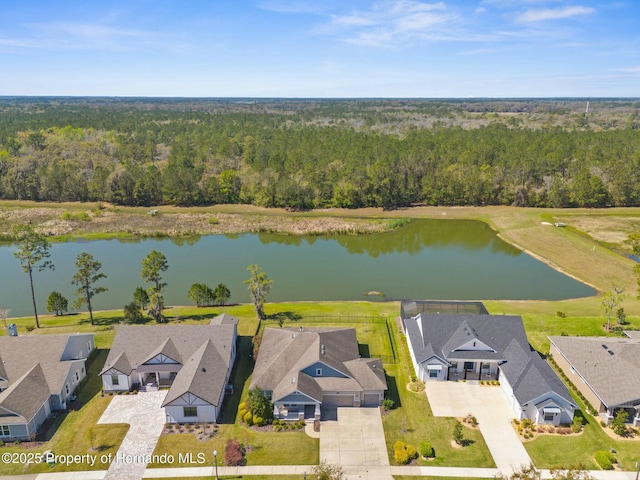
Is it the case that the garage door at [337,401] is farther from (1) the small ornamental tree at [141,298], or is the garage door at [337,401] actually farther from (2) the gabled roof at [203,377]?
(1) the small ornamental tree at [141,298]

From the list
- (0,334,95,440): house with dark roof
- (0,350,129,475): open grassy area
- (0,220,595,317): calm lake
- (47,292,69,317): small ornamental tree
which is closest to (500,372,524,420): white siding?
(0,220,595,317): calm lake

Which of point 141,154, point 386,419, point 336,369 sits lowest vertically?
point 386,419

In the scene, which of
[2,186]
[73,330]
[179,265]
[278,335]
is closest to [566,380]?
[278,335]

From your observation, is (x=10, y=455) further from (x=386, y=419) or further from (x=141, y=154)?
Answer: (x=141, y=154)

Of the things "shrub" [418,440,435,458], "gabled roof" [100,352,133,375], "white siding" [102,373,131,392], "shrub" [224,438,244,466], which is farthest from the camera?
"white siding" [102,373,131,392]

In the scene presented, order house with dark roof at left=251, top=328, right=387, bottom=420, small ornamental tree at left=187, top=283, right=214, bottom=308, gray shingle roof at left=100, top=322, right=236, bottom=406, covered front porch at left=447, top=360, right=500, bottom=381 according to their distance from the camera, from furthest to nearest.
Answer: small ornamental tree at left=187, top=283, right=214, bottom=308, covered front porch at left=447, top=360, right=500, bottom=381, gray shingle roof at left=100, top=322, right=236, bottom=406, house with dark roof at left=251, top=328, right=387, bottom=420

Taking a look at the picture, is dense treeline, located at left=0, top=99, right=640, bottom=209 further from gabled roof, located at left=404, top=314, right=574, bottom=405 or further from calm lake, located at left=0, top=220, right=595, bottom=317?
gabled roof, located at left=404, top=314, right=574, bottom=405
